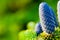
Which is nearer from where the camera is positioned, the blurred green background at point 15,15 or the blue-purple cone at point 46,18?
the blue-purple cone at point 46,18

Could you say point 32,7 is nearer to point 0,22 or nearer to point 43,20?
point 0,22

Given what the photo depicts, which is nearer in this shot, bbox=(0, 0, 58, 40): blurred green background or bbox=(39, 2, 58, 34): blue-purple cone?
bbox=(39, 2, 58, 34): blue-purple cone

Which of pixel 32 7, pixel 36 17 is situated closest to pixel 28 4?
pixel 32 7

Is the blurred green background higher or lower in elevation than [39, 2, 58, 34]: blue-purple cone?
higher

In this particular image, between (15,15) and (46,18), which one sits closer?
(46,18)

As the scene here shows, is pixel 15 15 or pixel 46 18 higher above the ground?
pixel 15 15
